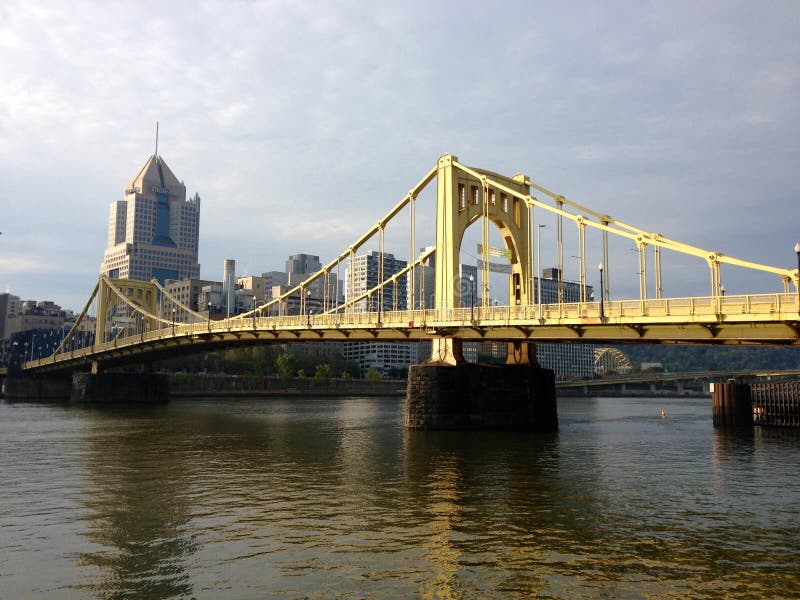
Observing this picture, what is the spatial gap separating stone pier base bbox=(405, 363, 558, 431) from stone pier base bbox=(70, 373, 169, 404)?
7079cm

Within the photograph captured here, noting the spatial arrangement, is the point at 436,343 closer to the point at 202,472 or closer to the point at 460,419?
the point at 460,419

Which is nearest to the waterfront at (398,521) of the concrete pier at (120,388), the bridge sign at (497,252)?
the bridge sign at (497,252)

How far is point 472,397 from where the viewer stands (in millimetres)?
52531

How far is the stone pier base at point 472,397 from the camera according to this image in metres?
51.6

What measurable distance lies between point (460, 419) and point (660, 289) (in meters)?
16.7

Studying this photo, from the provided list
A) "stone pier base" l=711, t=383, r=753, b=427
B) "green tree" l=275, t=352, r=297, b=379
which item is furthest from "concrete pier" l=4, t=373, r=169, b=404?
"stone pier base" l=711, t=383, r=753, b=427

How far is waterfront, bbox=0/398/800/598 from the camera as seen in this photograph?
15875 mm

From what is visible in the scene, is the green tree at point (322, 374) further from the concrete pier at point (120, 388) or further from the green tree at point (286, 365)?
the concrete pier at point (120, 388)

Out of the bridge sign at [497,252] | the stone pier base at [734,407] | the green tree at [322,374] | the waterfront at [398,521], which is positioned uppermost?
the bridge sign at [497,252]

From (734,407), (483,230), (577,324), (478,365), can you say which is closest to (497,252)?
(483,230)

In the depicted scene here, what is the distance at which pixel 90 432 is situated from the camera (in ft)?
182

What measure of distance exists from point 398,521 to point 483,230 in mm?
36374

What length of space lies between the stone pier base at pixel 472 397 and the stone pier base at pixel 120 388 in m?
70.8

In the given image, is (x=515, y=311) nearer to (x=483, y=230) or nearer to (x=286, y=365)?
(x=483, y=230)
